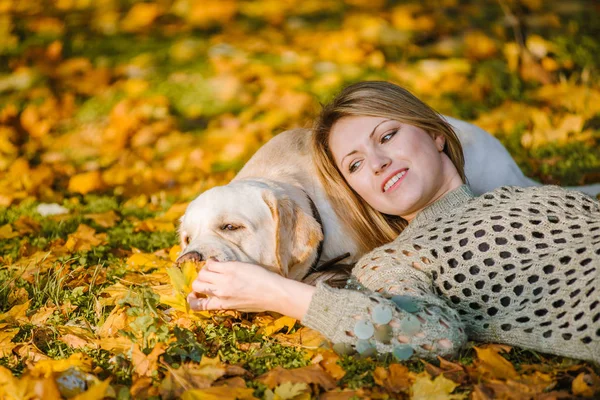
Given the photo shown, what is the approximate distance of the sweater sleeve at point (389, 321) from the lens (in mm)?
2453

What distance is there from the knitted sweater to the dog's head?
0.33 metres

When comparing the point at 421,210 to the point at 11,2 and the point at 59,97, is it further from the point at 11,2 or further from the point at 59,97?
the point at 11,2

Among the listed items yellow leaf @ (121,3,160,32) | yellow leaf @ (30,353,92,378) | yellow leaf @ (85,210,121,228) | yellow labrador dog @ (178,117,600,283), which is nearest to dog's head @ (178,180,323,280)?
yellow labrador dog @ (178,117,600,283)

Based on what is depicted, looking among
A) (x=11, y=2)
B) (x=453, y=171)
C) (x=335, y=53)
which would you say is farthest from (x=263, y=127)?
(x=11, y=2)

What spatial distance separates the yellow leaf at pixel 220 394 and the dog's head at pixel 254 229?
0.72 metres

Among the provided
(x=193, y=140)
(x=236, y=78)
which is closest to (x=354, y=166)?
(x=193, y=140)

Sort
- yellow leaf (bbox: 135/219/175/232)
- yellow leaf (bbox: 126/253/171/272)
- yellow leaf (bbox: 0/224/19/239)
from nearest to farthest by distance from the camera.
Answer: yellow leaf (bbox: 126/253/171/272) → yellow leaf (bbox: 0/224/19/239) → yellow leaf (bbox: 135/219/175/232)

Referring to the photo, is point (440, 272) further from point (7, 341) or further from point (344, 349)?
point (7, 341)

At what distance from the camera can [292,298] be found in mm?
2646

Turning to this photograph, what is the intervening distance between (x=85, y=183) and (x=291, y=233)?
7.97 ft

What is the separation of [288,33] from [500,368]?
629 centimetres

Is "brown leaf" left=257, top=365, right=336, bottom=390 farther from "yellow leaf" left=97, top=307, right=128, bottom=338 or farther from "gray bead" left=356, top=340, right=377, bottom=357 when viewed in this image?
"yellow leaf" left=97, top=307, right=128, bottom=338

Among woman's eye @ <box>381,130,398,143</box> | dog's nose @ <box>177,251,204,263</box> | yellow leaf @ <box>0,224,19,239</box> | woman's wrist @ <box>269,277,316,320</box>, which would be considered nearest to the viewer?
woman's wrist @ <box>269,277,316,320</box>

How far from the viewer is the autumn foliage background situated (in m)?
2.41
